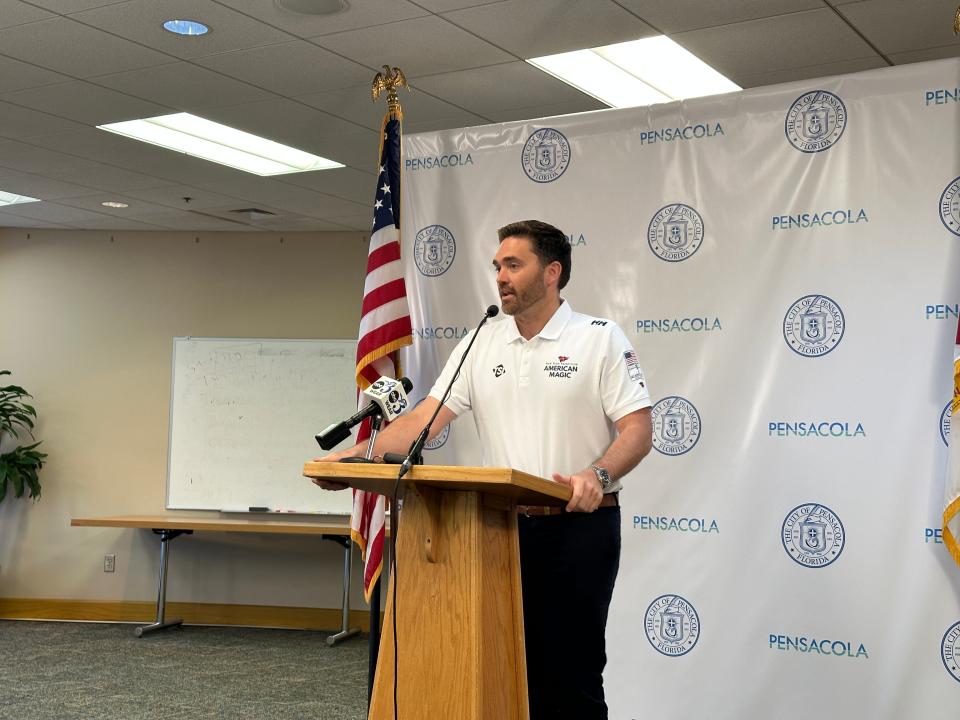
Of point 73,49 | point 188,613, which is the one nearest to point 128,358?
point 188,613

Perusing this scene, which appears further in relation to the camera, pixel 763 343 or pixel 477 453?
pixel 477 453

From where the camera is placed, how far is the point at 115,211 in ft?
25.0

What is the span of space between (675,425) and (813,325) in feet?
1.97

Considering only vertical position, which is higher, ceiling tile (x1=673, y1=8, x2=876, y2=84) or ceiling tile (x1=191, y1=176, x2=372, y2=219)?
ceiling tile (x1=673, y1=8, x2=876, y2=84)

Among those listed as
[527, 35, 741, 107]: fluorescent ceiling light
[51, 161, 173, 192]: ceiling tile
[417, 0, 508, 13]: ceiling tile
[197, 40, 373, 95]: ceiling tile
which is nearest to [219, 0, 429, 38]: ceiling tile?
[417, 0, 508, 13]: ceiling tile

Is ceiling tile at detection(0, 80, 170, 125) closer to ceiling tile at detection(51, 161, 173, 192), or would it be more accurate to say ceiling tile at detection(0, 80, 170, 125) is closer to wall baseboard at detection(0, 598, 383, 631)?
ceiling tile at detection(51, 161, 173, 192)

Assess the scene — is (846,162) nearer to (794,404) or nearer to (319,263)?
(794,404)

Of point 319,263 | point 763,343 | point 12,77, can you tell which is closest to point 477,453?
point 763,343

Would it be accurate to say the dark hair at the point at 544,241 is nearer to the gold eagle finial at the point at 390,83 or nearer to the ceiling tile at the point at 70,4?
the gold eagle finial at the point at 390,83

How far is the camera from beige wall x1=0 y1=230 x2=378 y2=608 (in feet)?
26.8

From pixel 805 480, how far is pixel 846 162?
1088mm

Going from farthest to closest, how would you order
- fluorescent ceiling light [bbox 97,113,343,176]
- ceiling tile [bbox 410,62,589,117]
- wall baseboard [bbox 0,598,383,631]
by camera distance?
wall baseboard [bbox 0,598,383,631] < fluorescent ceiling light [bbox 97,113,343,176] < ceiling tile [bbox 410,62,589,117]

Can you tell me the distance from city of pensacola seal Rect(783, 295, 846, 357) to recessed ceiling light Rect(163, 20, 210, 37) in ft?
8.17

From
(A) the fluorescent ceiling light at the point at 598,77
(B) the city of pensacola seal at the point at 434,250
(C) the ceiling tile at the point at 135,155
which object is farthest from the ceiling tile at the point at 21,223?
(A) the fluorescent ceiling light at the point at 598,77
